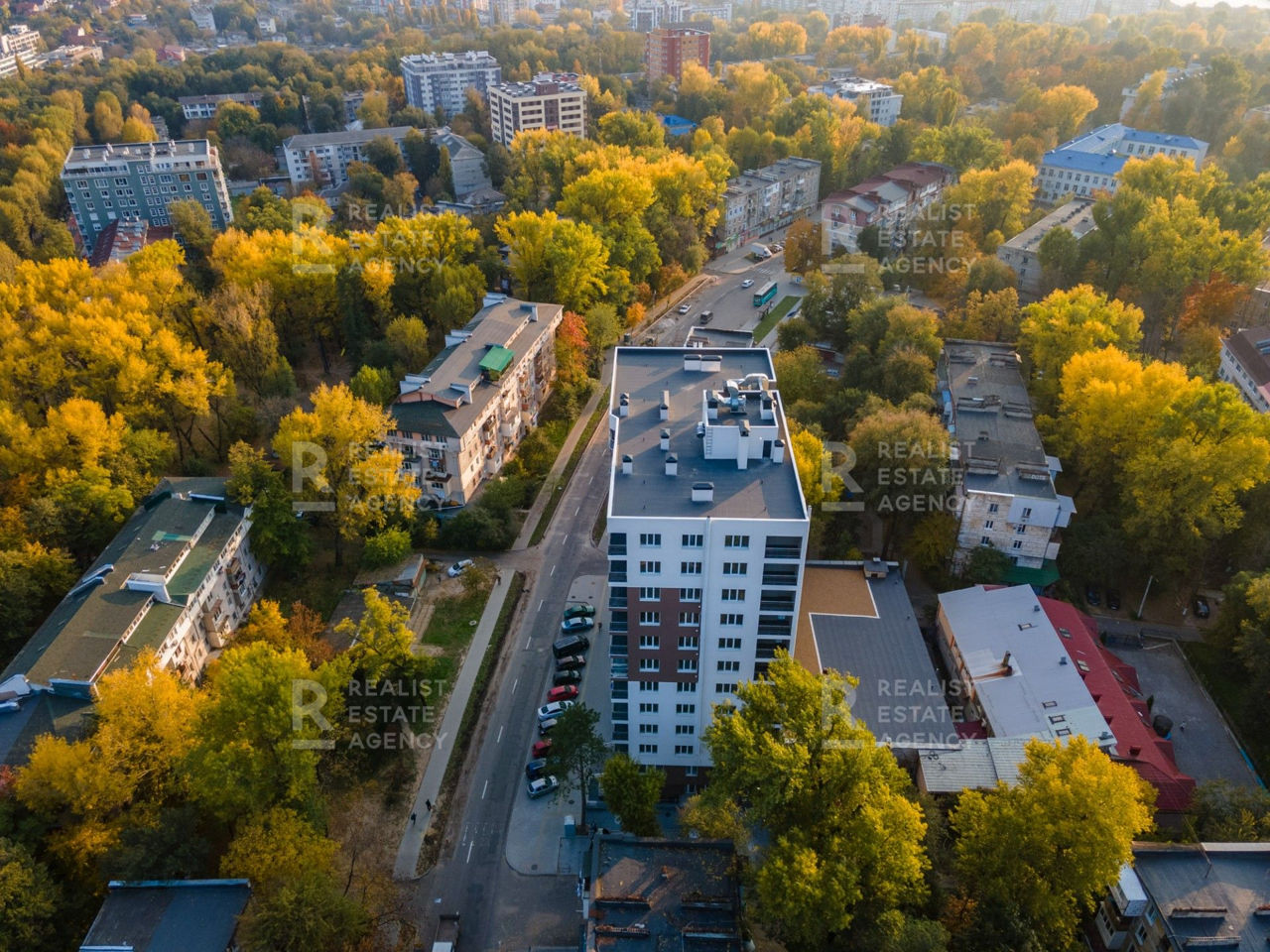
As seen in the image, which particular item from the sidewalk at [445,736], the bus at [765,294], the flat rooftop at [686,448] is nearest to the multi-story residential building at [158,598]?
the sidewalk at [445,736]

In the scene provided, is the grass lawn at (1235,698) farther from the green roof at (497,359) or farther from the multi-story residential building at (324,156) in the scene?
the multi-story residential building at (324,156)

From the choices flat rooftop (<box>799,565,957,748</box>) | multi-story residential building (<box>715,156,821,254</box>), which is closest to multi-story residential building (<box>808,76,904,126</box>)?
multi-story residential building (<box>715,156,821,254</box>)

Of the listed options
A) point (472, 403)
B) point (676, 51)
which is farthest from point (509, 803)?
point (676, 51)

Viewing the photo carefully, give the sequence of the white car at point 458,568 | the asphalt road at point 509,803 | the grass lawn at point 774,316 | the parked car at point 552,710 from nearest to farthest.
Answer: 1. the asphalt road at point 509,803
2. the parked car at point 552,710
3. the white car at point 458,568
4. the grass lawn at point 774,316

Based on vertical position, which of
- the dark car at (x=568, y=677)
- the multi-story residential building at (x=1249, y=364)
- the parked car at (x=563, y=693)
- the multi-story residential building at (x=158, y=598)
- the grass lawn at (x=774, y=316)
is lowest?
the dark car at (x=568, y=677)

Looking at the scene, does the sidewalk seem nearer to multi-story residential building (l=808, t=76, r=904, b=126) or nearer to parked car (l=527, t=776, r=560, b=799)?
parked car (l=527, t=776, r=560, b=799)

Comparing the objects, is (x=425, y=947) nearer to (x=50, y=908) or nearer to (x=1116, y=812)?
(x=50, y=908)

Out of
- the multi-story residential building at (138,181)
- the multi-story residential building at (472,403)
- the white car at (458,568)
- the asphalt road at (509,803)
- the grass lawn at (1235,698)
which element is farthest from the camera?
the multi-story residential building at (138,181)
